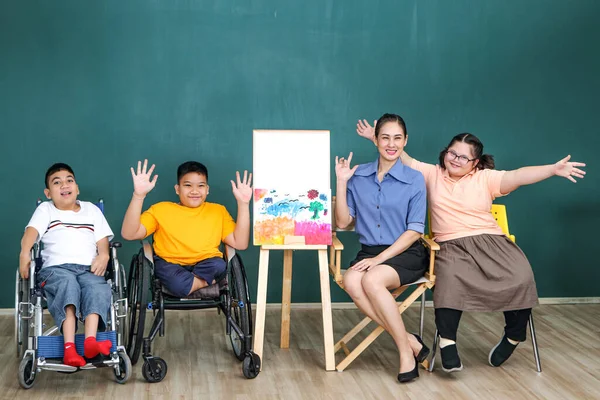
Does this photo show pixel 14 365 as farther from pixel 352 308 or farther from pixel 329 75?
pixel 329 75

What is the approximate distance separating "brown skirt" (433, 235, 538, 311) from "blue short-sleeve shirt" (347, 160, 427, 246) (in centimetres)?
27

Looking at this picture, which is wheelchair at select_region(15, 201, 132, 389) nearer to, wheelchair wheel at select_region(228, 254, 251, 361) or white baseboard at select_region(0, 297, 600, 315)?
wheelchair wheel at select_region(228, 254, 251, 361)

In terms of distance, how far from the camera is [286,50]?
5215 millimetres

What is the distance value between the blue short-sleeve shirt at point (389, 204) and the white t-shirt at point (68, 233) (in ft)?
4.56

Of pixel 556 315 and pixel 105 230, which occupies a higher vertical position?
pixel 105 230

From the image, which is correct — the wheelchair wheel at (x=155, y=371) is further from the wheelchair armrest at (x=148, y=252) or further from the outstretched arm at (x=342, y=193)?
the outstretched arm at (x=342, y=193)

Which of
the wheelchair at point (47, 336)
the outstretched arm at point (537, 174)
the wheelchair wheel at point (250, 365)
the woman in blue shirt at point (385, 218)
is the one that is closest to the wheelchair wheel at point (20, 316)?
the wheelchair at point (47, 336)

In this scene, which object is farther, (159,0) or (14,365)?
(159,0)

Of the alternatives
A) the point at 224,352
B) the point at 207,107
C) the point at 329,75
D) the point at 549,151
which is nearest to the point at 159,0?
the point at 207,107

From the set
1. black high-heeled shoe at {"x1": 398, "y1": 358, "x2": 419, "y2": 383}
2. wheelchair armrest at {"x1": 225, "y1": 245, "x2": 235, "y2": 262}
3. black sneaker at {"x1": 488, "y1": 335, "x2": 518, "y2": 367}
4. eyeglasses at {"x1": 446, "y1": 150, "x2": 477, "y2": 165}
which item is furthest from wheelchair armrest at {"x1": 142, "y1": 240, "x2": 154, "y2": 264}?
black sneaker at {"x1": 488, "y1": 335, "x2": 518, "y2": 367}

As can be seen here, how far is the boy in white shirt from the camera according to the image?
12.5 feet

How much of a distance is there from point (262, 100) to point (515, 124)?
1789 millimetres

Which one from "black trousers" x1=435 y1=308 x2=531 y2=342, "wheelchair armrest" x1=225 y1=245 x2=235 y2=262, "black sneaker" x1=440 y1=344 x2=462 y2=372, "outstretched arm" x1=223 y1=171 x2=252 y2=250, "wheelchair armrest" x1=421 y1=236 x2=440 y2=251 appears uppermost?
"outstretched arm" x1=223 y1=171 x2=252 y2=250

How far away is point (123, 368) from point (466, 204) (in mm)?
2002
